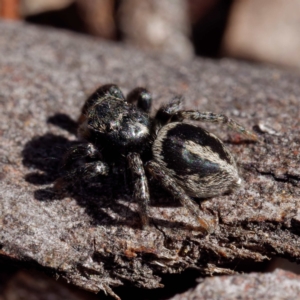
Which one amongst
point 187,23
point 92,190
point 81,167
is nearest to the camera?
point 81,167

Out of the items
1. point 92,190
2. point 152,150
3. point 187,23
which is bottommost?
point 92,190

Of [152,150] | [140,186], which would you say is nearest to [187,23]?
[152,150]

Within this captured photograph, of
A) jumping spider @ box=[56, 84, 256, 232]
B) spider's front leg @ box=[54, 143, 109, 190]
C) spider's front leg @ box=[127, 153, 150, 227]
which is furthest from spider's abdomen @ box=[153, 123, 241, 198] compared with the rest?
spider's front leg @ box=[54, 143, 109, 190]

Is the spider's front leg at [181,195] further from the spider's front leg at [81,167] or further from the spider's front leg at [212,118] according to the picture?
the spider's front leg at [212,118]

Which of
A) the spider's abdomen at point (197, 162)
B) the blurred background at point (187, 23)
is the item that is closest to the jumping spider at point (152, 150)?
the spider's abdomen at point (197, 162)

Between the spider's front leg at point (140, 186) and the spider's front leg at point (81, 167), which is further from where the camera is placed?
the spider's front leg at point (81, 167)

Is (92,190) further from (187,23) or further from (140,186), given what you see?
(187,23)
